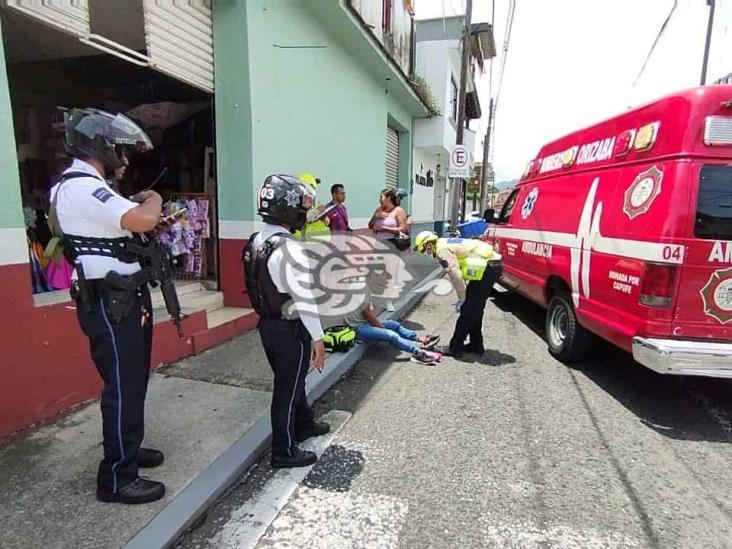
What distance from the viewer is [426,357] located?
4.70 metres

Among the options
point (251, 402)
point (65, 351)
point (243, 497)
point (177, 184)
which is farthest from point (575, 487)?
point (177, 184)

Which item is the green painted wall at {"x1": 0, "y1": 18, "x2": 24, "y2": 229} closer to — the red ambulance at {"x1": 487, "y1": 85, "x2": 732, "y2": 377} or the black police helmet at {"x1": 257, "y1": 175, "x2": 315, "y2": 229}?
the black police helmet at {"x1": 257, "y1": 175, "x2": 315, "y2": 229}

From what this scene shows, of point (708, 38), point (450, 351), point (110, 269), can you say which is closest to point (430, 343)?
point (450, 351)

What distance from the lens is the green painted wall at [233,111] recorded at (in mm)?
4812

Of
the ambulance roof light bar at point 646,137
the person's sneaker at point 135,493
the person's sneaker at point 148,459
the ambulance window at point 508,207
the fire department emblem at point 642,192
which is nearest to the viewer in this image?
the person's sneaker at point 135,493

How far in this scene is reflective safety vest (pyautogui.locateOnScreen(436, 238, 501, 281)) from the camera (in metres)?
4.58

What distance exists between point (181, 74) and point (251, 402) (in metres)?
3.29

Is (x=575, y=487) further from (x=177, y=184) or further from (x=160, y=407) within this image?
(x=177, y=184)

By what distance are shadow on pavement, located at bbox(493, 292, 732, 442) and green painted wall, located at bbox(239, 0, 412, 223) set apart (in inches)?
159

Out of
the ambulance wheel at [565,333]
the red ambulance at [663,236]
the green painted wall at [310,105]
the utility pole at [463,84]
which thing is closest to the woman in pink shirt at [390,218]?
the green painted wall at [310,105]

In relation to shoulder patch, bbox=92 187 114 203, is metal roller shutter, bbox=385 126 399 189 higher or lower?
higher

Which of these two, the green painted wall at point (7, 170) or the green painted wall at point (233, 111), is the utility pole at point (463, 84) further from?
the green painted wall at point (7, 170)

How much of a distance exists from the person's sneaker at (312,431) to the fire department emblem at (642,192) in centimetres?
287

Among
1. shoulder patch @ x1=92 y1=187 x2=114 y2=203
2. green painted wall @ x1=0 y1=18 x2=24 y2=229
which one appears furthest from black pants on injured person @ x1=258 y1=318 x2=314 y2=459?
green painted wall @ x1=0 y1=18 x2=24 y2=229
